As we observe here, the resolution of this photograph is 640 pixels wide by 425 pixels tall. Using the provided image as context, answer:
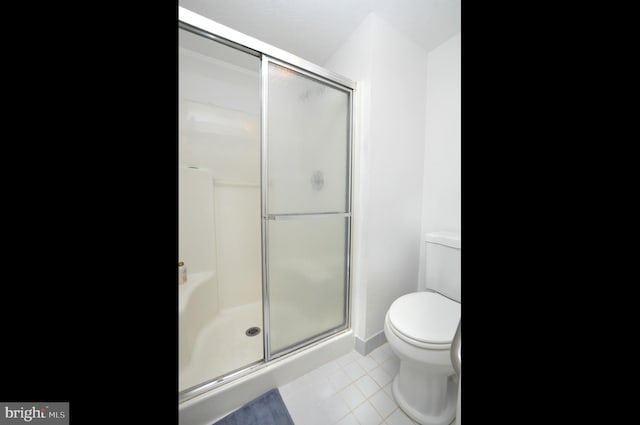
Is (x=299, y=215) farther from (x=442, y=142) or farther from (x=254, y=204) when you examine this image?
(x=442, y=142)

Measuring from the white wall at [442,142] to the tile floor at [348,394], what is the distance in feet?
2.41

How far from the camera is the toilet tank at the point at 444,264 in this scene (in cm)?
128

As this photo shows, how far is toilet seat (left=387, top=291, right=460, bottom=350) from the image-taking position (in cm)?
88

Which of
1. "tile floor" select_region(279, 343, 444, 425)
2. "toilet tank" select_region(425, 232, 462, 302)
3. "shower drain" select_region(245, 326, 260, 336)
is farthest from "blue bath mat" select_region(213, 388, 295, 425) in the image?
"toilet tank" select_region(425, 232, 462, 302)

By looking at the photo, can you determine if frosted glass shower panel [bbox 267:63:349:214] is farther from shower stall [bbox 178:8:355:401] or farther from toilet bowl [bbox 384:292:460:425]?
toilet bowl [bbox 384:292:460:425]

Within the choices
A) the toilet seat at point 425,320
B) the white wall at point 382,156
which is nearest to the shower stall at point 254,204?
the white wall at point 382,156

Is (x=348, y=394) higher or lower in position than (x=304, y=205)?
lower

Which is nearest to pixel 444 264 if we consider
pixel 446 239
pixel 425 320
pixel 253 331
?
pixel 446 239

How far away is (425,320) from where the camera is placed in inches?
39.6

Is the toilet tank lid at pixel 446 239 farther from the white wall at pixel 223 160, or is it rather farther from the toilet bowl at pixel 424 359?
the white wall at pixel 223 160

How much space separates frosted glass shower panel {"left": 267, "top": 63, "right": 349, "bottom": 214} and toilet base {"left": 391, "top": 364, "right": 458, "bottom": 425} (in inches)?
37.6

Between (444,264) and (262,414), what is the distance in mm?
1254

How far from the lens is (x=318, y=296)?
1.35 meters
